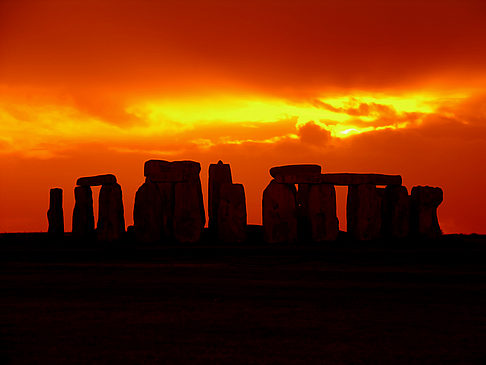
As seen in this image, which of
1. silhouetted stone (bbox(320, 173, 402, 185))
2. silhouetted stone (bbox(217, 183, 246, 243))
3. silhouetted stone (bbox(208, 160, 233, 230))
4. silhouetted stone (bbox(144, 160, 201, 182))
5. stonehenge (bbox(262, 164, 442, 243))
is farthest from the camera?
silhouetted stone (bbox(208, 160, 233, 230))

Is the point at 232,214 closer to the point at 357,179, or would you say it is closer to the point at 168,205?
the point at 168,205

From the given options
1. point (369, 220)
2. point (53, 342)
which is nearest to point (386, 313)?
point (53, 342)

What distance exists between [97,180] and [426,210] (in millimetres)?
12126

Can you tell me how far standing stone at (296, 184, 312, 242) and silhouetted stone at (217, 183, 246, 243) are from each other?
2434mm

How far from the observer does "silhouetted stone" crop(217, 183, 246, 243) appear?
24219mm

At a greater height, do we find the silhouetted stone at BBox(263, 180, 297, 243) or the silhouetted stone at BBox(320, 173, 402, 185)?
the silhouetted stone at BBox(320, 173, 402, 185)

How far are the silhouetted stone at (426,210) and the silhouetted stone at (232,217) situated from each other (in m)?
7.11

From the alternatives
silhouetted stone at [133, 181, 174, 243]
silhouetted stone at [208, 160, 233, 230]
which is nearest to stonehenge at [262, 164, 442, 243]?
silhouetted stone at [208, 160, 233, 230]

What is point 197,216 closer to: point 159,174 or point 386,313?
point 159,174

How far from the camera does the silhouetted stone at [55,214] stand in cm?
3109

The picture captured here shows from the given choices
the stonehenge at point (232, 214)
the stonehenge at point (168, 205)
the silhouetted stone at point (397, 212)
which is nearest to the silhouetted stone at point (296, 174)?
the stonehenge at point (232, 214)

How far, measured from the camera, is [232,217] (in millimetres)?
24234

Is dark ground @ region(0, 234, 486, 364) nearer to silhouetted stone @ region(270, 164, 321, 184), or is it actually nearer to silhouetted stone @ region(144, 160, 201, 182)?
silhouetted stone @ region(270, 164, 321, 184)

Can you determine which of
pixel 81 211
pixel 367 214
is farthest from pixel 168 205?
pixel 367 214
